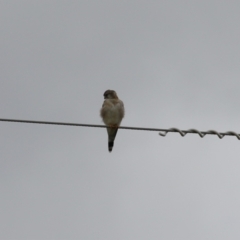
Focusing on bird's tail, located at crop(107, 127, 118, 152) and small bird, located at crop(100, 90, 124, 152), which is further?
bird's tail, located at crop(107, 127, 118, 152)

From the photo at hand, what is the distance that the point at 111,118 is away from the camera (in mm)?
12930

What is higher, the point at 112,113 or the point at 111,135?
the point at 112,113

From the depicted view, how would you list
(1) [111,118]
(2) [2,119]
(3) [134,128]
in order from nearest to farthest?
(2) [2,119] → (3) [134,128] → (1) [111,118]

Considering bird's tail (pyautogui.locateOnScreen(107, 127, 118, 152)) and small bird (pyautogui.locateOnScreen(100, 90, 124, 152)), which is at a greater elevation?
small bird (pyautogui.locateOnScreen(100, 90, 124, 152))

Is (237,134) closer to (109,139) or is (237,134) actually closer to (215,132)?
(215,132)

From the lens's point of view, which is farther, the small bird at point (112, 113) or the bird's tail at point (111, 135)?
the bird's tail at point (111, 135)

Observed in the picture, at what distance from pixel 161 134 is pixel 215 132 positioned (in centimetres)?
61

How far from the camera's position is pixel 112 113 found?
1291 cm

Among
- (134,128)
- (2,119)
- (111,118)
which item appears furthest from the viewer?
(111,118)

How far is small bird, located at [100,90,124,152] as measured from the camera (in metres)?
12.9

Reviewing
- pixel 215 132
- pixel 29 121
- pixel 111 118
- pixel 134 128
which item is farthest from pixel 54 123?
pixel 111 118

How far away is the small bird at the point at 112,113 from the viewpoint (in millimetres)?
12930

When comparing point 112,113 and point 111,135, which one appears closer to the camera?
point 112,113

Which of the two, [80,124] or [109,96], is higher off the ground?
[109,96]
